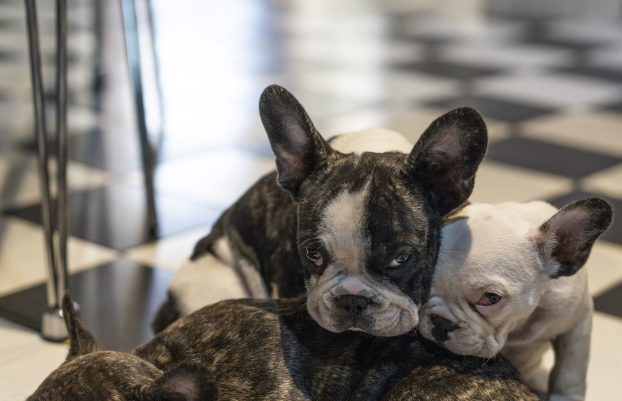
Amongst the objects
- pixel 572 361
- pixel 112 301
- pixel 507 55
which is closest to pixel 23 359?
pixel 112 301

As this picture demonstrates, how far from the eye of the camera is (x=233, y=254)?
1.54 meters

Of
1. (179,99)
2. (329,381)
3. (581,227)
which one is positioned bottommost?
(179,99)

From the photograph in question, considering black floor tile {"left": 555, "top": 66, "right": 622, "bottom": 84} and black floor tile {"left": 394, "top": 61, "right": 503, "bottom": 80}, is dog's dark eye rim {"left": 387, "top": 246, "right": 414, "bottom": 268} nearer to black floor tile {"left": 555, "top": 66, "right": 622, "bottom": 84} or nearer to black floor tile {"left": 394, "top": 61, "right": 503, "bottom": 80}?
black floor tile {"left": 394, "top": 61, "right": 503, "bottom": 80}

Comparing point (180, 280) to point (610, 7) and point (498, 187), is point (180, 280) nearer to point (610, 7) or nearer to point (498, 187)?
point (498, 187)

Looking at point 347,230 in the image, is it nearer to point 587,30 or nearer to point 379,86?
point 379,86

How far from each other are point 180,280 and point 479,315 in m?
0.51

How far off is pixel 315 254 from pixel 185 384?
30cm

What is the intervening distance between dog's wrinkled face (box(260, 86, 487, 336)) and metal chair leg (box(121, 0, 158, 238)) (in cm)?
Result: 90

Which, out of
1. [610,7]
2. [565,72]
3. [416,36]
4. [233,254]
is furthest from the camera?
[610,7]

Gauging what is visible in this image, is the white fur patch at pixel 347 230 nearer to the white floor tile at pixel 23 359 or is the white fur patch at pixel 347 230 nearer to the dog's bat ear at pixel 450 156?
the dog's bat ear at pixel 450 156

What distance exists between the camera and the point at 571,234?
1244 mm

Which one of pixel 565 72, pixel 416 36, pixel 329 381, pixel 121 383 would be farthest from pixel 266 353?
pixel 416 36

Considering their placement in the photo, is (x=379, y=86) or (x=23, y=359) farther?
(x=379, y=86)

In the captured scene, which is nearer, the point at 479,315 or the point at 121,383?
the point at 121,383
